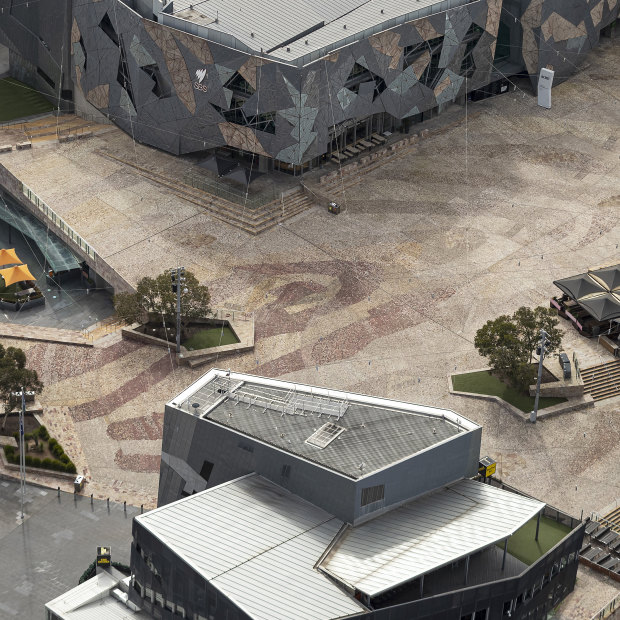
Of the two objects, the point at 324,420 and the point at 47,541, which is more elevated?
the point at 324,420

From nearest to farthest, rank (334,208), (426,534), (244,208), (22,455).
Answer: (426,534)
(22,455)
(244,208)
(334,208)

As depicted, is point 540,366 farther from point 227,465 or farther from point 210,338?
point 210,338

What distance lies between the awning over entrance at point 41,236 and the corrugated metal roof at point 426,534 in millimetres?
43730

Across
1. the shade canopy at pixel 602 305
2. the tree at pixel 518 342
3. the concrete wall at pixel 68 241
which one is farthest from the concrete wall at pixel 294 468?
the concrete wall at pixel 68 241

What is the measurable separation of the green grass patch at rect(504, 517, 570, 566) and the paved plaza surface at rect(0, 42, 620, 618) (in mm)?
3983

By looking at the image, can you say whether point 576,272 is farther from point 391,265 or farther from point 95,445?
point 95,445

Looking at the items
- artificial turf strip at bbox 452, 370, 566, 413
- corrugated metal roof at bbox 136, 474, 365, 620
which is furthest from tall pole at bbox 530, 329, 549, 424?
corrugated metal roof at bbox 136, 474, 365, 620

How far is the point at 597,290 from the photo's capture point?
314 ft

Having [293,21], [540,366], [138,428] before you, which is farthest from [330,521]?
[293,21]

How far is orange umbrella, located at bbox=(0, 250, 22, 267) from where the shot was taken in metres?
105

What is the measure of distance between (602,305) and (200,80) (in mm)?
36449

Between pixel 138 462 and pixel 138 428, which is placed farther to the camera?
pixel 138 428

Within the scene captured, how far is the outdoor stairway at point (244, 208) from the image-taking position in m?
107

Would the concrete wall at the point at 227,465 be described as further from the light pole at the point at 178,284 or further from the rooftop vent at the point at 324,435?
the light pole at the point at 178,284
